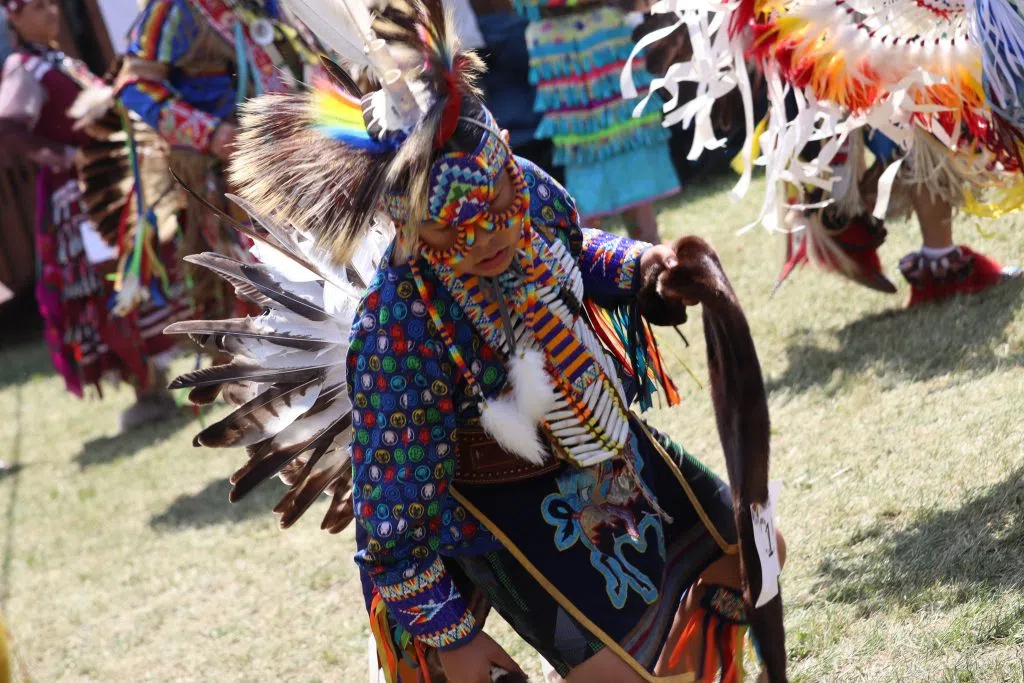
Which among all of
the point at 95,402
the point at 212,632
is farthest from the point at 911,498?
the point at 95,402

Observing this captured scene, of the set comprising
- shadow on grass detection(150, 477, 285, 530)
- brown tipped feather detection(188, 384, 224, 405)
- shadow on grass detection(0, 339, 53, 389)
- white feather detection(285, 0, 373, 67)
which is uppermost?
white feather detection(285, 0, 373, 67)

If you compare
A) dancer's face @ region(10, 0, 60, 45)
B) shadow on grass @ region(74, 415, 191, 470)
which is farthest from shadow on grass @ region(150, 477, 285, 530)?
dancer's face @ region(10, 0, 60, 45)

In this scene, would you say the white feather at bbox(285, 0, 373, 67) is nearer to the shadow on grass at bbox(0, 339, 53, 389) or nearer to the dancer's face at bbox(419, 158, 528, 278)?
the dancer's face at bbox(419, 158, 528, 278)

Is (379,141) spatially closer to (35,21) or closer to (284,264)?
(284,264)

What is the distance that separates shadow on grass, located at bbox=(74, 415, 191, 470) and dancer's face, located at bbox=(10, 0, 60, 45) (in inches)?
75.2

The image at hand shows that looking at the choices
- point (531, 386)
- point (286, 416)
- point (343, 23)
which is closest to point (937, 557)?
point (531, 386)

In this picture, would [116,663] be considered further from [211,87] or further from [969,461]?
[969,461]

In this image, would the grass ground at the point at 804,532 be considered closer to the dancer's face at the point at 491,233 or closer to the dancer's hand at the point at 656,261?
the dancer's hand at the point at 656,261

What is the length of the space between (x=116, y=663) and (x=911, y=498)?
2.27 m

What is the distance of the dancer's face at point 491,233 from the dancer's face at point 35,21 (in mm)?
4328

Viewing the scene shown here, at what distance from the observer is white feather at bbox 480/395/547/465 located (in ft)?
6.52

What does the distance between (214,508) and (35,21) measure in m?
2.46

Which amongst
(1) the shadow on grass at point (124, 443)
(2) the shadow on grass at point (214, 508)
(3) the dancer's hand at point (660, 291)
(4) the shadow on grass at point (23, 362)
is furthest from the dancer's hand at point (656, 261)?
(4) the shadow on grass at point (23, 362)

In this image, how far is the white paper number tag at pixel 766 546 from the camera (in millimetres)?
2068
